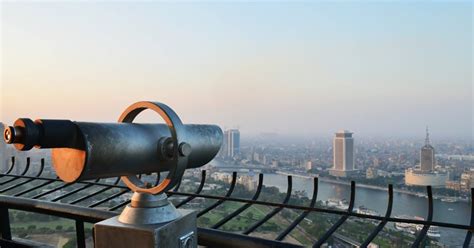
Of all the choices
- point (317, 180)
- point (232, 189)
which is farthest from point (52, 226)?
point (317, 180)

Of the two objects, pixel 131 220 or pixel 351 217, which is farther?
pixel 351 217

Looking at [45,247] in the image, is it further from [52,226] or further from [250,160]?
[250,160]

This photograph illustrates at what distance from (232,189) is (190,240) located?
1143 millimetres

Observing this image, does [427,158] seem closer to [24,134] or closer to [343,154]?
[343,154]

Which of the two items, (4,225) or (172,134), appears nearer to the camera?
(172,134)

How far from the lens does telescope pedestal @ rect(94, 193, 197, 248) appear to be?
3.96 ft

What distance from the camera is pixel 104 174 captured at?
1.12 m

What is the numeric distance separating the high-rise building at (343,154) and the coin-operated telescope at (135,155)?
3.25 m

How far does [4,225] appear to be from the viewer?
253 cm

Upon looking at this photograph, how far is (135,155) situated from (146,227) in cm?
25

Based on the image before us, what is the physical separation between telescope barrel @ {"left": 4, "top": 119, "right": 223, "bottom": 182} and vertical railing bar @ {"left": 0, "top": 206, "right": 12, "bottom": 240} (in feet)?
5.95

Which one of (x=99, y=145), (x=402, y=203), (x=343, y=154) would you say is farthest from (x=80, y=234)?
(x=343, y=154)

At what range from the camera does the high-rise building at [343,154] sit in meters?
4.70

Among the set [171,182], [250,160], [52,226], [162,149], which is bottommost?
[52,226]
